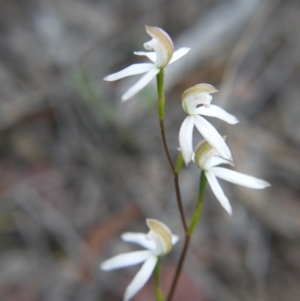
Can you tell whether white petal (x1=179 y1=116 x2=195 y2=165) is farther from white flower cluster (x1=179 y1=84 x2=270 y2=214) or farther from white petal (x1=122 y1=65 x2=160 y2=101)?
white petal (x1=122 y1=65 x2=160 y2=101)

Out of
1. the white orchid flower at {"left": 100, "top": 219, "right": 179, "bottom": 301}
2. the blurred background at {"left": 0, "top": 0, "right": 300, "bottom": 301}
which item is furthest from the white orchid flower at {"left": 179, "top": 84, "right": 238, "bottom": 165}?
the blurred background at {"left": 0, "top": 0, "right": 300, "bottom": 301}

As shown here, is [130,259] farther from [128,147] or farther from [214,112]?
[128,147]

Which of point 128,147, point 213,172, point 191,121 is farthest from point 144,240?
point 128,147

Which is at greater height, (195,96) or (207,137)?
(195,96)

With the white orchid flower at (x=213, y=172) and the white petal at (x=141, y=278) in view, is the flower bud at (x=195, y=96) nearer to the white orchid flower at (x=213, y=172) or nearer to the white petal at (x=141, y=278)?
the white orchid flower at (x=213, y=172)

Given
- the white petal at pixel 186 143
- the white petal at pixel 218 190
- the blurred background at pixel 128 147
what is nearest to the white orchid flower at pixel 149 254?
the white petal at pixel 218 190

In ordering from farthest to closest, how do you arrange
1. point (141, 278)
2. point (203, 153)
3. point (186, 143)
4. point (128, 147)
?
point (128, 147)
point (141, 278)
point (203, 153)
point (186, 143)

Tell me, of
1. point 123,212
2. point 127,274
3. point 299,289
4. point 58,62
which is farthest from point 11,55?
point 299,289
